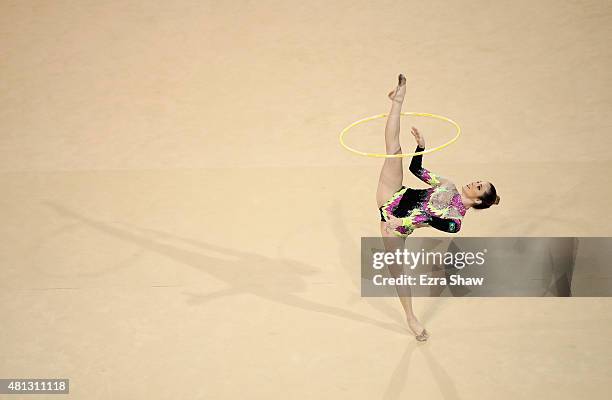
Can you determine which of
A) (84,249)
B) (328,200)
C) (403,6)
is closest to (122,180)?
(84,249)

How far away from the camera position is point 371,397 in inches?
173

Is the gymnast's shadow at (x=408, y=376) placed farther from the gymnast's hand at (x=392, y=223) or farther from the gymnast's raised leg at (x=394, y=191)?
the gymnast's hand at (x=392, y=223)

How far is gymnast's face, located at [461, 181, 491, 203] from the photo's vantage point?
A: 447 cm

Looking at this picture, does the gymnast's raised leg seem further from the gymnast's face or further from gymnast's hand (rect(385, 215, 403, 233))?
the gymnast's face

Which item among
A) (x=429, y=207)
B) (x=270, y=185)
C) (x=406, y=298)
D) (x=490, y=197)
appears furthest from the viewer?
(x=270, y=185)

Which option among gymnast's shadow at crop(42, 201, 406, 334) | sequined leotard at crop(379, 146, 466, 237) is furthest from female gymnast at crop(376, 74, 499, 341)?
gymnast's shadow at crop(42, 201, 406, 334)

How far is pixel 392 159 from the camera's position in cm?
479

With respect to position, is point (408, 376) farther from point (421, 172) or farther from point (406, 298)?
point (421, 172)

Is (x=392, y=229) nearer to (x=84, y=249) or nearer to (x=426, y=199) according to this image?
(x=426, y=199)

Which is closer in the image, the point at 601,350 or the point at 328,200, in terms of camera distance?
the point at 601,350

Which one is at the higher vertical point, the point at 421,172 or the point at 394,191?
the point at 421,172

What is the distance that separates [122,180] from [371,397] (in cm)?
326

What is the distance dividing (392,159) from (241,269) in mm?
1491

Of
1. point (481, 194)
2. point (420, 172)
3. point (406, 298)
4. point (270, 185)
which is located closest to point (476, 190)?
point (481, 194)
